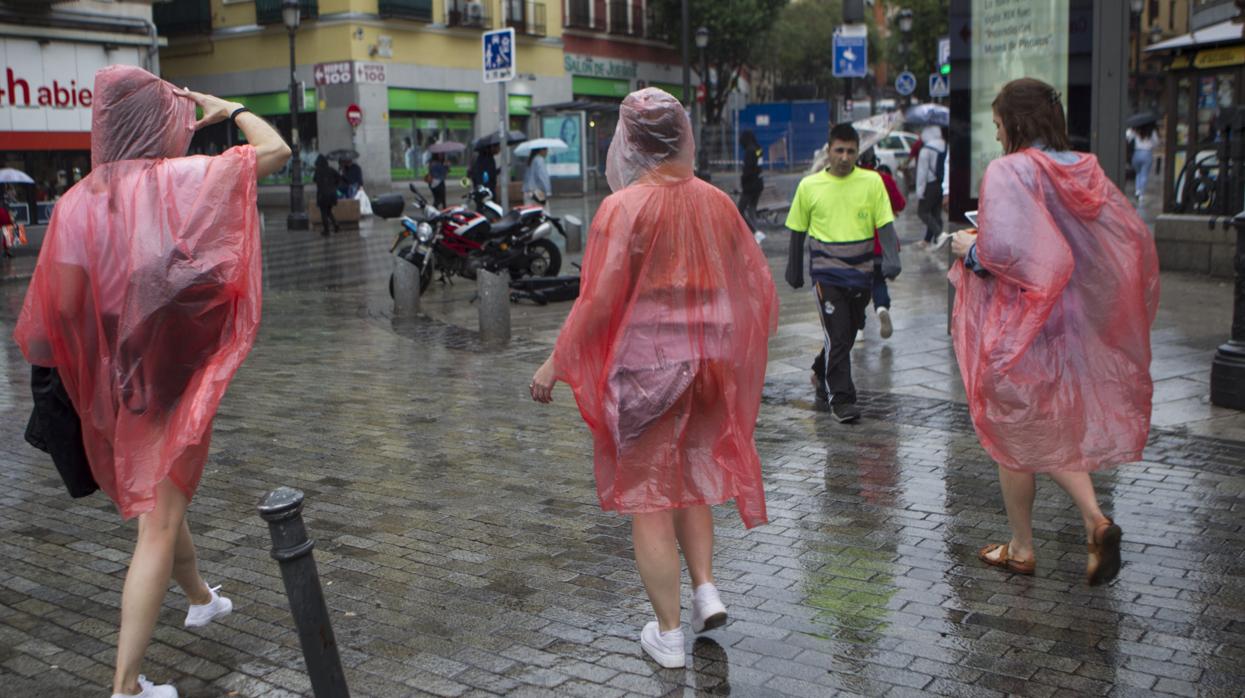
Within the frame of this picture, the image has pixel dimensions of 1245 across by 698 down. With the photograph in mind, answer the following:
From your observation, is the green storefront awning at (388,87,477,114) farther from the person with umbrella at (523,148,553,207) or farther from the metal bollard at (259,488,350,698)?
the metal bollard at (259,488,350,698)

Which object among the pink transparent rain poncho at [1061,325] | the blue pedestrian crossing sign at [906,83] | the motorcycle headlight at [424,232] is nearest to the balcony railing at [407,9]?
the blue pedestrian crossing sign at [906,83]

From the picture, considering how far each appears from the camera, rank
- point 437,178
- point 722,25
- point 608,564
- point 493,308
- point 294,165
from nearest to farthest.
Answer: point 608,564 → point 493,308 → point 294,165 → point 437,178 → point 722,25

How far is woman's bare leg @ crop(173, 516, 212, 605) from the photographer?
3.99m

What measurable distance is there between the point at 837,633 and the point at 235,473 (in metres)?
3.51

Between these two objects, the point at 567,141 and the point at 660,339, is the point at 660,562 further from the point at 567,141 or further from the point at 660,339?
the point at 567,141

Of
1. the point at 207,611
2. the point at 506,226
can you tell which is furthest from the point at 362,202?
the point at 207,611

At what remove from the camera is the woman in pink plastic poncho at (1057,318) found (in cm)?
428

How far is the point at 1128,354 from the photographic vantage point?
174 inches

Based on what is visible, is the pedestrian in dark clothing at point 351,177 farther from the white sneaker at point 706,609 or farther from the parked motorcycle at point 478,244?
the white sneaker at point 706,609

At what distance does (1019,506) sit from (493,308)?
21.8 feet

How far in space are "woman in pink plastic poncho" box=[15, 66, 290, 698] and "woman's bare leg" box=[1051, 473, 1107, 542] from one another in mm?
2780

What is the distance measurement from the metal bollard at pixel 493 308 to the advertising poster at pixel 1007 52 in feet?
12.9

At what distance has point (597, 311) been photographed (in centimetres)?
375

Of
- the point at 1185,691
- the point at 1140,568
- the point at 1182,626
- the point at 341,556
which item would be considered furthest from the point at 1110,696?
the point at 341,556
